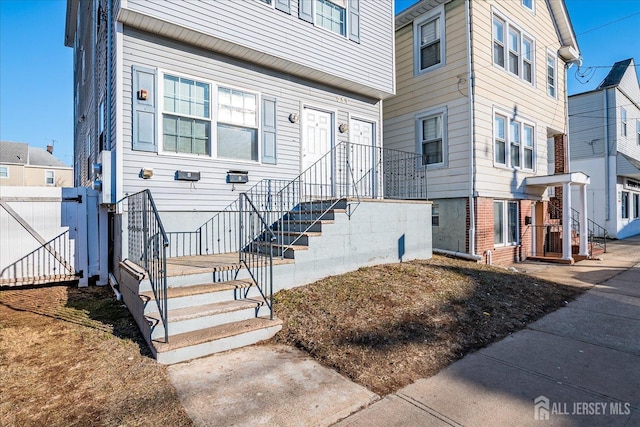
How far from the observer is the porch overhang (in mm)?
10672

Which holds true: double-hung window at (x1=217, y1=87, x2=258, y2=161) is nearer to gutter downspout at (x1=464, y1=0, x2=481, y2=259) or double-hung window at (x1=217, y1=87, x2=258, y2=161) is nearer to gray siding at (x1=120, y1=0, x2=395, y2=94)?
gray siding at (x1=120, y1=0, x2=395, y2=94)

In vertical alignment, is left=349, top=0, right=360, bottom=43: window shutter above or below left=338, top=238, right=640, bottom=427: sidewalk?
above

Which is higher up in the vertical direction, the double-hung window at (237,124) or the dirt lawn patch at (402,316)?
the double-hung window at (237,124)

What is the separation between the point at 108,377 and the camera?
332cm

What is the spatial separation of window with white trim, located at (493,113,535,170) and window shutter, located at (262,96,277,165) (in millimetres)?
6650

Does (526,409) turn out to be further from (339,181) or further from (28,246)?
(28,246)

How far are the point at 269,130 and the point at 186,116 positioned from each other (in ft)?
5.57

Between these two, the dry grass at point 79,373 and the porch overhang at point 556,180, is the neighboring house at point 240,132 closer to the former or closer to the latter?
the dry grass at point 79,373

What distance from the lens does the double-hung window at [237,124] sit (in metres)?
6.85

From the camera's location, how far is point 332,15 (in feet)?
27.5

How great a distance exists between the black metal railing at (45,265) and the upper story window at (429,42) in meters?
10.4

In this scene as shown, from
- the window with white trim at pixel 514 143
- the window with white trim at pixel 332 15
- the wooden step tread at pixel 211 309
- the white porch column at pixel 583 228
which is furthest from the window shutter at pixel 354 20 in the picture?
the white porch column at pixel 583 228

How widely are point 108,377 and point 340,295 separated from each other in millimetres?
3085

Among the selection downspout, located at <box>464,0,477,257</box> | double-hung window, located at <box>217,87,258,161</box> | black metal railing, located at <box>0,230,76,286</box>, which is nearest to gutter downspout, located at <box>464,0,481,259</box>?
downspout, located at <box>464,0,477,257</box>
